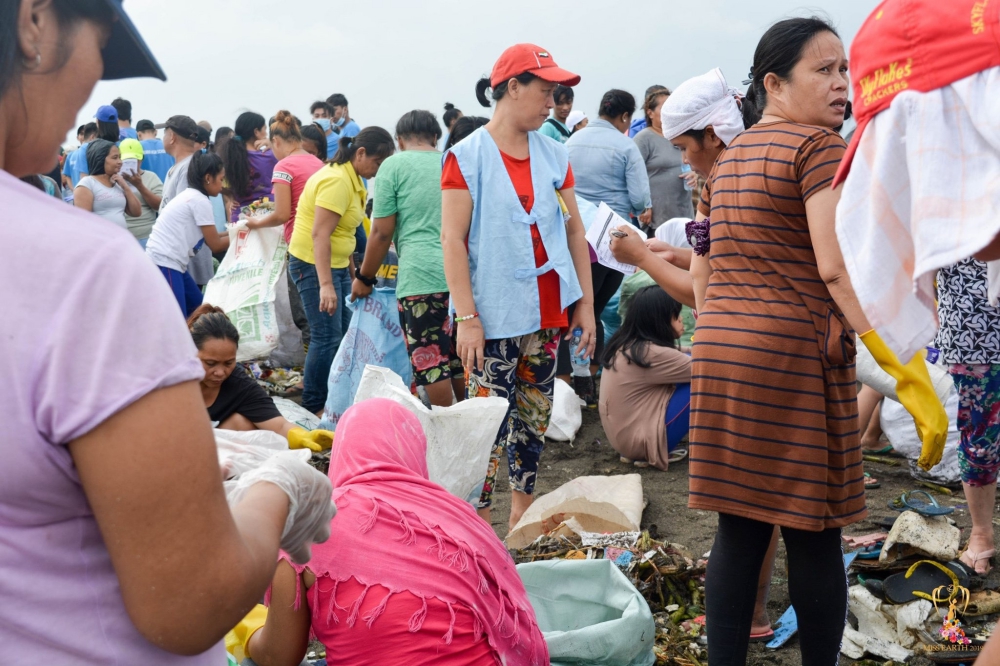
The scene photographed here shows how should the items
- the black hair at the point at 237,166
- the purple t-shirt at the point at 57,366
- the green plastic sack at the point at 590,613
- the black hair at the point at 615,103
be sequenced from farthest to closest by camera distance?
the black hair at the point at 237,166
the black hair at the point at 615,103
the green plastic sack at the point at 590,613
the purple t-shirt at the point at 57,366

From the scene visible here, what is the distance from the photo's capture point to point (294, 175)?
5527mm

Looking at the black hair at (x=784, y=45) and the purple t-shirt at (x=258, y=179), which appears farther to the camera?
the purple t-shirt at (x=258, y=179)

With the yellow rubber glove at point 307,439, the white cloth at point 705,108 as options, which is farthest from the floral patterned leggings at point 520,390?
the white cloth at point 705,108

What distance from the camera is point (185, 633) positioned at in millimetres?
906

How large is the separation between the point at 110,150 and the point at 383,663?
18.3 ft

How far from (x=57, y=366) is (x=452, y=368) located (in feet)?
12.1

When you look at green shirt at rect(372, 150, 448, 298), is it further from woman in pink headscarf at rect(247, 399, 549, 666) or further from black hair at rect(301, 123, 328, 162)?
black hair at rect(301, 123, 328, 162)

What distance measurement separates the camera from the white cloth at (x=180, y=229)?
5402 mm

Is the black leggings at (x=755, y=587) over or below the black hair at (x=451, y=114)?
below

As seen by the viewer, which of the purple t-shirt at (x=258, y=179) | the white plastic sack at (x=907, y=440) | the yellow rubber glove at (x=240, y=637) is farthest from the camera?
the purple t-shirt at (x=258, y=179)

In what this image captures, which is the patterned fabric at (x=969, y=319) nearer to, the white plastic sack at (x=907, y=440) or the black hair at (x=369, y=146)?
the white plastic sack at (x=907, y=440)

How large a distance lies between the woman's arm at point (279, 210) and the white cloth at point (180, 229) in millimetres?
310

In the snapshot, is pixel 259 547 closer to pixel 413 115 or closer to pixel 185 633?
pixel 185 633

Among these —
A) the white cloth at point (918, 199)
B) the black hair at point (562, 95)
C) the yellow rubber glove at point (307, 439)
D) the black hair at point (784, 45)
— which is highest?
the black hair at point (562, 95)
